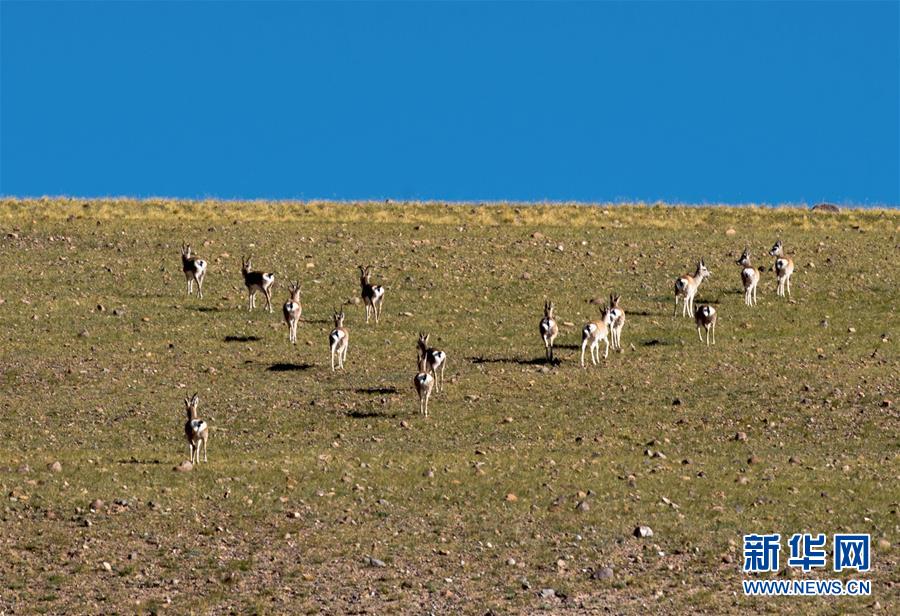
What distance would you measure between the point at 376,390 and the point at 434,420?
107 inches

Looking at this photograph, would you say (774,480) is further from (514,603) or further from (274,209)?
(274,209)

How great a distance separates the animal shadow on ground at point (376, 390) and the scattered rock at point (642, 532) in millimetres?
10329

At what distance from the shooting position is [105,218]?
55.3 metres

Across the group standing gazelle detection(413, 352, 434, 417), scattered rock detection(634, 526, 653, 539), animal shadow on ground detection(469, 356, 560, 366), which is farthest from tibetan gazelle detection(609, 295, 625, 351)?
scattered rock detection(634, 526, 653, 539)

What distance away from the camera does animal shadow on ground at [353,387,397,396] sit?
33.8 meters

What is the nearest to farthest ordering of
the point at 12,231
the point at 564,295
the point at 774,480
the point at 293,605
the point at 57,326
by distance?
the point at 293,605 → the point at 774,480 → the point at 57,326 → the point at 564,295 → the point at 12,231

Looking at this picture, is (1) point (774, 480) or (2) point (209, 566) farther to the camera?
(1) point (774, 480)

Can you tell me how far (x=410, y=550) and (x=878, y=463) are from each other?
359 inches

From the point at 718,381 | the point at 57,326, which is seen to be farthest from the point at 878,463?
the point at 57,326

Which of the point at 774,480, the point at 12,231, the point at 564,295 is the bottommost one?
the point at 774,480

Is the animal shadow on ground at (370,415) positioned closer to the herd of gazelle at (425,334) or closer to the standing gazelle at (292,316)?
the herd of gazelle at (425,334)

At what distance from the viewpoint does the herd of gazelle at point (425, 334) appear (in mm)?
31806

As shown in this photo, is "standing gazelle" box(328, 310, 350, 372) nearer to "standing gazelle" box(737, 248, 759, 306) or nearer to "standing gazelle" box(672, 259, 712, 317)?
"standing gazelle" box(672, 259, 712, 317)

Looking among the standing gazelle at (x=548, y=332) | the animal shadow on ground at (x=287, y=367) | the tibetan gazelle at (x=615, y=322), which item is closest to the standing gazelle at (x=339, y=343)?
the animal shadow on ground at (x=287, y=367)
